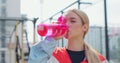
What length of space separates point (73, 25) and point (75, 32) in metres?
0.04

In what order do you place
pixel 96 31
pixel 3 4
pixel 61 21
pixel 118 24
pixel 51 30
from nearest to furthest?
pixel 51 30 → pixel 61 21 → pixel 118 24 → pixel 96 31 → pixel 3 4

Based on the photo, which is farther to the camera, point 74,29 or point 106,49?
point 106,49

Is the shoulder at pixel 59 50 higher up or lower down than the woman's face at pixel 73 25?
lower down

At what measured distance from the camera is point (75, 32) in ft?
5.49

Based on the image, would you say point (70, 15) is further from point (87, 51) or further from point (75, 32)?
point (87, 51)

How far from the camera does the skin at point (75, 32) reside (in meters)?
1.65

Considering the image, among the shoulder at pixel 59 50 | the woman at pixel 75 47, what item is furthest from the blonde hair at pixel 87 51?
the shoulder at pixel 59 50

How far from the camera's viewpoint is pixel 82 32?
1740 millimetres

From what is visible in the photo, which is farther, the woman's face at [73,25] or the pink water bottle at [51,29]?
the woman's face at [73,25]

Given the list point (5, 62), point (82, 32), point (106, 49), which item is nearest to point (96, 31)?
point (106, 49)

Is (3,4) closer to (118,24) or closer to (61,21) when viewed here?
(118,24)

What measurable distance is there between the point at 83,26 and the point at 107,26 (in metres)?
1.57

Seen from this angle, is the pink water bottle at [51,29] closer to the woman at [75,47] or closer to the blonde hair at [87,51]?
the woman at [75,47]

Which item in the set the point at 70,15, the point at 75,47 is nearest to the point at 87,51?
the point at 75,47
